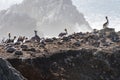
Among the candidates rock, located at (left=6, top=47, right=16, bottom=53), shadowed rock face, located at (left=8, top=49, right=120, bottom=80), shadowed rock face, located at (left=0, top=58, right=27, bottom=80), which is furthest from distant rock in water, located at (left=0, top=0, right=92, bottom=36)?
shadowed rock face, located at (left=0, top=58, right=27, bottom=80)

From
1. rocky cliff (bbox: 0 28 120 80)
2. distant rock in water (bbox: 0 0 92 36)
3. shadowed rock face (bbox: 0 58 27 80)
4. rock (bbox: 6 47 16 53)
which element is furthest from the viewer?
distant rock in water (bbox: 0 0 92 36)

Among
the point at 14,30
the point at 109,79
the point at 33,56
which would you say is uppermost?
the point at 14,30

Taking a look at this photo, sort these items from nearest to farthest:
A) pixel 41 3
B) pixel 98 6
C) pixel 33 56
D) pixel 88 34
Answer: pixel 33 56 < pixel 88 34 < pixel 41 3 < pixel 98 6

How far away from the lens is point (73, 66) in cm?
4619

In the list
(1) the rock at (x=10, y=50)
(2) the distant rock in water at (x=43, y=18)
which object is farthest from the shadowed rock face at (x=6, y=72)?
(2) the distant rock in water at (x=43, y=18)

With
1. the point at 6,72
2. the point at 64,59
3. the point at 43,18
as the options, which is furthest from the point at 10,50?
the point at 43,18

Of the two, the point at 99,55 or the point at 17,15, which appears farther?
the point at 17,15

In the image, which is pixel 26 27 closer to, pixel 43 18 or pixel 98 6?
pixel 43 18

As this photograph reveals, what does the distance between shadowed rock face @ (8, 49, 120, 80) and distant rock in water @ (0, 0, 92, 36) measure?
2700 inches

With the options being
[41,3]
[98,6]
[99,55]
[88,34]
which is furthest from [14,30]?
[99,55]

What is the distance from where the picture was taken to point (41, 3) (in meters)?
144

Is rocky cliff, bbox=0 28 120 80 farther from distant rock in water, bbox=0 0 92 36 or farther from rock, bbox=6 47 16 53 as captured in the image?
distant rock in water, bbox=0 0 92 36

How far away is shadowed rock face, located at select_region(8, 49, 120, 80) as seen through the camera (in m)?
43.2

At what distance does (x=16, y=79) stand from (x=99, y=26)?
9904 cm
